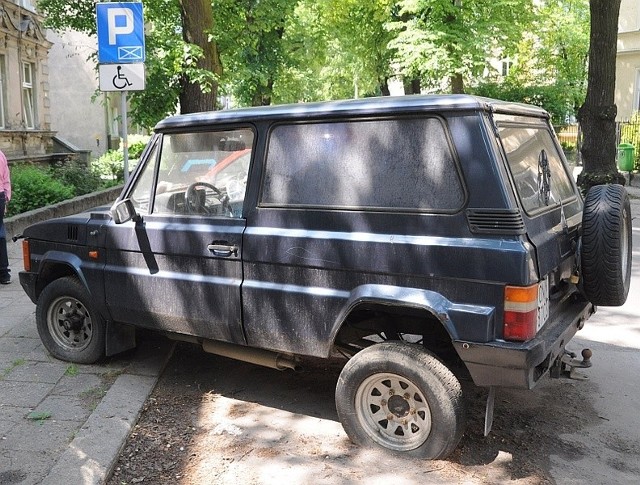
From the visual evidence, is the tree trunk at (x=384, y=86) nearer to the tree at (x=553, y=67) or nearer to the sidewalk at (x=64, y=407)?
the tree at (x=553, y=67)

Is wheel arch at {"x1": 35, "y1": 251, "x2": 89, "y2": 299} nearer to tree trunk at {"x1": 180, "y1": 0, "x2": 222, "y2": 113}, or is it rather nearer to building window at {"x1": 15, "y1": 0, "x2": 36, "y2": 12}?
tree trunk at {"x1": 180, "y1": 0, "x2": 222, "y2": 113}

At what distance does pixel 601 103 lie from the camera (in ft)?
46.9

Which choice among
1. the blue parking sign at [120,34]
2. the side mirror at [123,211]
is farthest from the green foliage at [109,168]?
the side mirror at [123,211]

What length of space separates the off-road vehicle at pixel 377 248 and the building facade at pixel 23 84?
16726 millimetres

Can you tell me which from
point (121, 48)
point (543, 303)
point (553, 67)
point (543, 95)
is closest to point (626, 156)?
point (543, 95)

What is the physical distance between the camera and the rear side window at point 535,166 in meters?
3.78

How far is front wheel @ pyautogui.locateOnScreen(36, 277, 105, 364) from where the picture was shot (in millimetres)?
5145

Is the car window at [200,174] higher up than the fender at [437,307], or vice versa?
the car window at [200,174]

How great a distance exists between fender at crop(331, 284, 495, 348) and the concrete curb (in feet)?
27.6

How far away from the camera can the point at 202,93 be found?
41.8 ft

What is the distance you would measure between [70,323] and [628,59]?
28.0 meters

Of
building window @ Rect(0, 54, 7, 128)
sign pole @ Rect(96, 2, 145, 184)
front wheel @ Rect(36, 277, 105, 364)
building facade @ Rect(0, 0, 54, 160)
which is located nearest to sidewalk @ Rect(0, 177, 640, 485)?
front wheel @ Rect(36, 277, 105, 364)

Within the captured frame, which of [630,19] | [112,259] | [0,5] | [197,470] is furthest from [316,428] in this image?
[630,19]

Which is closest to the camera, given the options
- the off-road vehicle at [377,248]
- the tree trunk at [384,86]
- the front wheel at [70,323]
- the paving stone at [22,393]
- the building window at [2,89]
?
the off-road vehicle at [377,248]
